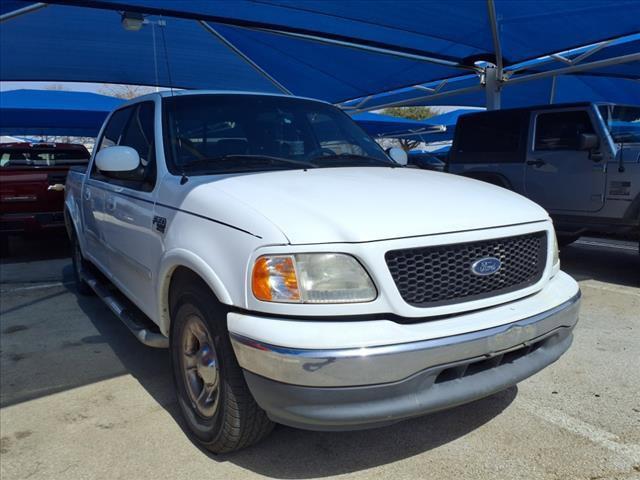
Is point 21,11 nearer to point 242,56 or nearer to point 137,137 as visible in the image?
point 242,56

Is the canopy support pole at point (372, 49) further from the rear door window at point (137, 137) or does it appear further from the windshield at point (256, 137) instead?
the windshield at point (256, 137)

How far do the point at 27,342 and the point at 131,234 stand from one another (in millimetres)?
1848

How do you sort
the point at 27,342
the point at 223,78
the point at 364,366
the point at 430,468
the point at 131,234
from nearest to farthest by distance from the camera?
the point at 364,366
the point at 430,468
the point at 131,234
the point at 27,342
the point at 223,78

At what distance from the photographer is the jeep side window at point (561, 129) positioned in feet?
21.7

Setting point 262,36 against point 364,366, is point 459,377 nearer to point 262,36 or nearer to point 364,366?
point 364,366

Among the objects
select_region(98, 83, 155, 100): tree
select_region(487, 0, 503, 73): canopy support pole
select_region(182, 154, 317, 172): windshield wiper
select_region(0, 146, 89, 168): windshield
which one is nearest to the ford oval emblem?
select_region(182, 154, 317, 172): windshield wiper

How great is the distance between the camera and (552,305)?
2553mm

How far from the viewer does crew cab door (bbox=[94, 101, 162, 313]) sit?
10.3 ft

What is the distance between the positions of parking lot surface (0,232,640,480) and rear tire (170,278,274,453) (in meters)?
0.17

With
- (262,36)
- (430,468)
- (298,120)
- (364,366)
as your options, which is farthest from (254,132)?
(262,36)

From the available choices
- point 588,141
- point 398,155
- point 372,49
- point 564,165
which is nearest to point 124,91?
point 372,49

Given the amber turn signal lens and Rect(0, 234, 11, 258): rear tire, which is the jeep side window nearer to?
the amber turn signal lens

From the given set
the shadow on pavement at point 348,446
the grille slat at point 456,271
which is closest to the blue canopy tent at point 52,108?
the shadow on pavement at point 348,446

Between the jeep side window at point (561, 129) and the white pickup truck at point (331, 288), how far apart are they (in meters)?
4.31
